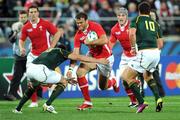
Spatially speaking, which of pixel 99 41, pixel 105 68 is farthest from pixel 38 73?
pixel 105 68

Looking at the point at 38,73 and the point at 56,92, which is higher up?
the point at 38,73

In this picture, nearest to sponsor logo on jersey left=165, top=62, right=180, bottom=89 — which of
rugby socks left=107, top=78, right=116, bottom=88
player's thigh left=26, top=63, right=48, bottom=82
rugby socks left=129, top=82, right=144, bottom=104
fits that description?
rugby socks left=107, top=78, right=116, bottom=88

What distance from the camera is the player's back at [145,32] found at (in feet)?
51.0

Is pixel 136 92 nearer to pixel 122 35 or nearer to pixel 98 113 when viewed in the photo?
pixel 98 113

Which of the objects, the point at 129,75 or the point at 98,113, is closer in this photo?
the point at 98,113

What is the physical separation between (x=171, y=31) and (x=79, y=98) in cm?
829

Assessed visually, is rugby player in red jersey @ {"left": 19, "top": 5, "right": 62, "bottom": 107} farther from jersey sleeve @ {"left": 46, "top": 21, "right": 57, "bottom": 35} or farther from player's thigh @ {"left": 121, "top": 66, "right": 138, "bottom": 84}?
player's thigh @ {"left": 121, "top": 66, "right": 138, "bottom": 84}

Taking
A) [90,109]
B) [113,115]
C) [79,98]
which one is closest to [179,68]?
[79,98]

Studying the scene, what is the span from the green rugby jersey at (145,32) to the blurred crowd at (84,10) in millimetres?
10680

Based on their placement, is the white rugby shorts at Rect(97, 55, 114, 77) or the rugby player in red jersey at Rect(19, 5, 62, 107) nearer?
the white rugby shorts at Rect(97, 55, 114, 77)

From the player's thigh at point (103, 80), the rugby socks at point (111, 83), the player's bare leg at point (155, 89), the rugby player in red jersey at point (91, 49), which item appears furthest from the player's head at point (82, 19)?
the rugby socks at point (111, 83)

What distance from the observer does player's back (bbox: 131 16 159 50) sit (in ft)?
51.0

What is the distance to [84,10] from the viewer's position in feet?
91.5

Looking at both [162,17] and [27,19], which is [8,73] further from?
[162,17]
